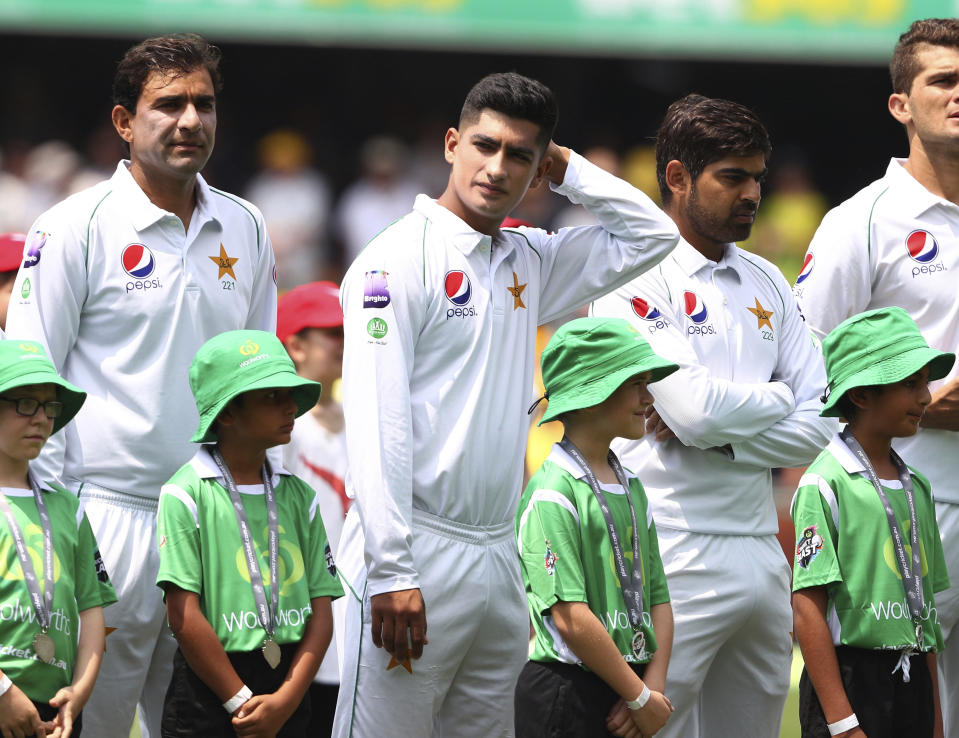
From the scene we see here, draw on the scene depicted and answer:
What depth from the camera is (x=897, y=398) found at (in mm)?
4238

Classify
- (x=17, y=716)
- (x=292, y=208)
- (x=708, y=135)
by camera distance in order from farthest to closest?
1. (x=292, y=208)
2. (x=708, y=135)
3. (x=17, y=716)

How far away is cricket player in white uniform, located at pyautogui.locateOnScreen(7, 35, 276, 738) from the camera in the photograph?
419cm

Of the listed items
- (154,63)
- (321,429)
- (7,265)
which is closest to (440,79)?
(321,429)

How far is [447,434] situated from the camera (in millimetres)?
4246

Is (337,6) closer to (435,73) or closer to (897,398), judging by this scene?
(435,73)

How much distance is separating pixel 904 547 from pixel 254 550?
174 cm

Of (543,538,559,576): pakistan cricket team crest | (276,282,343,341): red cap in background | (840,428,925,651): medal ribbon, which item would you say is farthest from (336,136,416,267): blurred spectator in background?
(543,538,559,576): pakistan cricket team crest

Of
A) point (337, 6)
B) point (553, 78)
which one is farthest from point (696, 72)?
point (337, 6)

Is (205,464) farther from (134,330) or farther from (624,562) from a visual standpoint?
(624,562)

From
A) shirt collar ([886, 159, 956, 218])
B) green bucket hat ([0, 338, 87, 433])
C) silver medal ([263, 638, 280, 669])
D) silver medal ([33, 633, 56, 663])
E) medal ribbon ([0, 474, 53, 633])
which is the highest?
shirt collar ([886, 159, 956, 218])

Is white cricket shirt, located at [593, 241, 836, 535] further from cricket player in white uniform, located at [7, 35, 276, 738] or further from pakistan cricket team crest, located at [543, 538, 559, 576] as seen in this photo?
cricket player in white uniform, located at [7, 35, 276, 738]

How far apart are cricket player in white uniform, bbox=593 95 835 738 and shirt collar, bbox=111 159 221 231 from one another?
50.6 inches

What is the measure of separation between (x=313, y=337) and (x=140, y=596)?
1.87 m

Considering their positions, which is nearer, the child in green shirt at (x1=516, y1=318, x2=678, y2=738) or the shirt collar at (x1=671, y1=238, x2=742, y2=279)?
the child in green shirt at (x1=516, y1=318, x2=678, y2=738)
